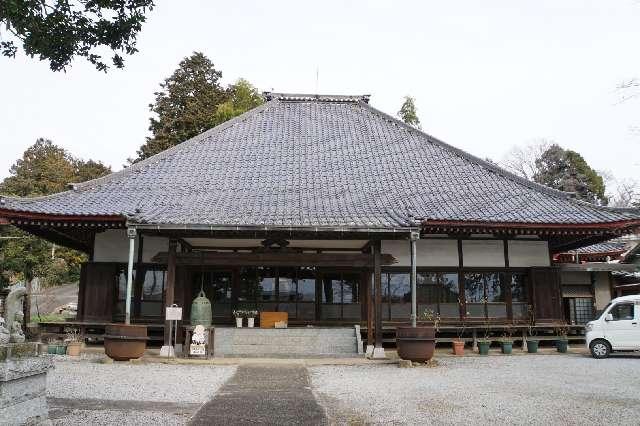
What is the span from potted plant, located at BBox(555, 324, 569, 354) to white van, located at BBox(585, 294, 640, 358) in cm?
95

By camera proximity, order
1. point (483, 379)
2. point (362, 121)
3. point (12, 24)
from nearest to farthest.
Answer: point (12, 24), point (483, 379), point (362, 121)

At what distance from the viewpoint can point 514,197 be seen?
1567cm

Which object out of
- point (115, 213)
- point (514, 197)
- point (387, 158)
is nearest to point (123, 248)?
point (115, 213)

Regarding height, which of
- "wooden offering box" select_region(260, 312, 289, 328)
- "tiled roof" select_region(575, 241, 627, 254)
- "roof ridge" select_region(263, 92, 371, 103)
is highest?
"roof ridge" select_region(263, 92, 371, 103)

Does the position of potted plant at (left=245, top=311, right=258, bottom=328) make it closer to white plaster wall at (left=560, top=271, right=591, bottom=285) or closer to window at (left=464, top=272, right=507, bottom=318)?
window at (left=464, top=272, right=507, bottom=318)

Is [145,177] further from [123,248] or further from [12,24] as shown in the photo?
[12,24]

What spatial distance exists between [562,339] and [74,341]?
44.4ft

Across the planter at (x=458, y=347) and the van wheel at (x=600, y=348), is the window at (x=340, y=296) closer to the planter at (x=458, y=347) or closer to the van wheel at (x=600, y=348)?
the planter at (x=458, y=347)

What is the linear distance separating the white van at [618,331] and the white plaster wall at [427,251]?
414 cm

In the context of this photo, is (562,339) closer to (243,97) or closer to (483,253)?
(483,253)

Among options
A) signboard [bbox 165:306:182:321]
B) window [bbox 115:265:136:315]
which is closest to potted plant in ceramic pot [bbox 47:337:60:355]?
window [bbox 115:265:136:315]

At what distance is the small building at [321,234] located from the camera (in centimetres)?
1306

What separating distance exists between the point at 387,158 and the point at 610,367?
9.55 m

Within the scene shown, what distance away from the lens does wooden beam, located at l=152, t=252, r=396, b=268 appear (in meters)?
13.0
